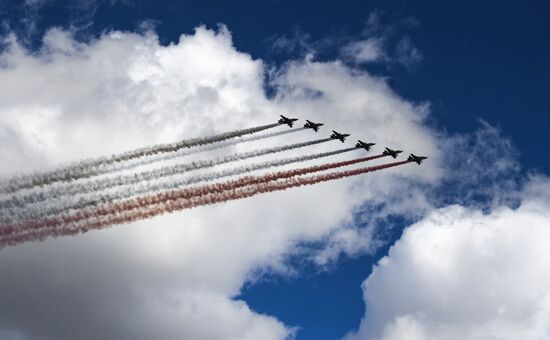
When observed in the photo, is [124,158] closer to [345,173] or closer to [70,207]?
[70,207]

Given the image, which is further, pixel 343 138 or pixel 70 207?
pixel 343 138

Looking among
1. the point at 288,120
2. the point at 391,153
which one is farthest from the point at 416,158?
the point at 288,120

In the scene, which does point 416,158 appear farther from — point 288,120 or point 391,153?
point 288,120

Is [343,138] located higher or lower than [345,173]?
higher

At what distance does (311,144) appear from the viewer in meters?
130

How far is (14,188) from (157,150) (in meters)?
25.6

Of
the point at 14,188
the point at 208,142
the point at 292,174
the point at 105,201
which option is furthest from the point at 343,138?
the point at 14,188

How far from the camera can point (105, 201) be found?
111938 mm

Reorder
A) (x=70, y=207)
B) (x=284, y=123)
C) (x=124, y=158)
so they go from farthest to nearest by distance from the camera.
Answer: (x=284, y=123)
(x=124, y=158)
(x=70, y=207)

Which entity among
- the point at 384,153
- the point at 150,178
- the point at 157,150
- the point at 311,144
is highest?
the point at 384,153

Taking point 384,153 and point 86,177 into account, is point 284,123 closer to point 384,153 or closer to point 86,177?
point 384,153

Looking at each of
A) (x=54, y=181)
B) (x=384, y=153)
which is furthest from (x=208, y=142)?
(x=384, y=153)

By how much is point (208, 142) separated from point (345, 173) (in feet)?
91.9

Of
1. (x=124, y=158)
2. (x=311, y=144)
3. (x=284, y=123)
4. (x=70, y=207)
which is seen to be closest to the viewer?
(x=70, y=207)
